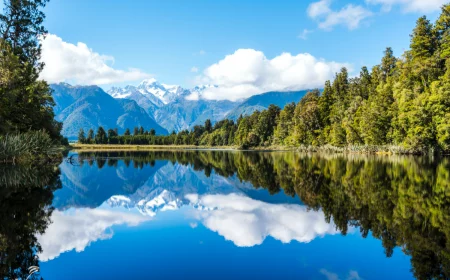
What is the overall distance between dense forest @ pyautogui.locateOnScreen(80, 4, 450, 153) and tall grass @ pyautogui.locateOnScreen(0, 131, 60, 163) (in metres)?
58.4

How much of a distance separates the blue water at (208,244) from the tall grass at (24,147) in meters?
19.1

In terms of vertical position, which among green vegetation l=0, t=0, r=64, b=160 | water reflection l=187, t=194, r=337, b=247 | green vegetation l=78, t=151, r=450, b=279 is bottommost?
water reflection l=187, t=194, r=337, b=247

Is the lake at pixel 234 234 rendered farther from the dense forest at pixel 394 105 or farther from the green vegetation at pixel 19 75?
the dense forest at pixel 394 105

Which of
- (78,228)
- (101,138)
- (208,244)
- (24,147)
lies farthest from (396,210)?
(101,138)

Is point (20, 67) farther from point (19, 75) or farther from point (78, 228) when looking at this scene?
point (78, 228)

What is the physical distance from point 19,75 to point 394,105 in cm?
6674

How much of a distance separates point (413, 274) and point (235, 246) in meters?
5.16

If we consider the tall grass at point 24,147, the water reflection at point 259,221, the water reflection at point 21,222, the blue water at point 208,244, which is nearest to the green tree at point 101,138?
the tall grass at point 24,147

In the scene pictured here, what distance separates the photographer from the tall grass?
3431 centimetres

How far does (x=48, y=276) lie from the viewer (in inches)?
341

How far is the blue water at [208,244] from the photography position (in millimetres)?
8922

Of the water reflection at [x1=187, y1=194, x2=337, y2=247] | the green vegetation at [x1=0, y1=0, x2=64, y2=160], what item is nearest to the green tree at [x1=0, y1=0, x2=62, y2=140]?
the green vegetation at [x1=0, y1=0, x2=64, y2=160]

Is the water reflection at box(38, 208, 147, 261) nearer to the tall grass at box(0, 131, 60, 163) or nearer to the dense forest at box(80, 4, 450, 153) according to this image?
the tall grass at box(0, 131, 60, 163)

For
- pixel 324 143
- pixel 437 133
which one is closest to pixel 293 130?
pixel 324 143
